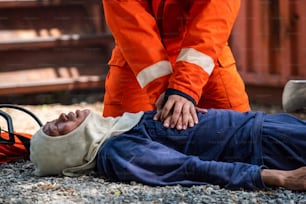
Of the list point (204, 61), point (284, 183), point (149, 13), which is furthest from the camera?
point (149, 13)

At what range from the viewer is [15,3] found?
5.55 meters

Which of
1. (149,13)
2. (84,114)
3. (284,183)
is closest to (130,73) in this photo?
(149,13)

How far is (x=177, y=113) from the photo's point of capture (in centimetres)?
284

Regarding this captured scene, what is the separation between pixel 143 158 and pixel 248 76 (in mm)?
3198

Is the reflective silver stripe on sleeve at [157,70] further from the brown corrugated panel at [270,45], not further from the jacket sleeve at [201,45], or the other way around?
the brown corrugated panel at [270,45]

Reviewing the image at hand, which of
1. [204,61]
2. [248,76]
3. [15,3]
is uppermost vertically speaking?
[204,61]

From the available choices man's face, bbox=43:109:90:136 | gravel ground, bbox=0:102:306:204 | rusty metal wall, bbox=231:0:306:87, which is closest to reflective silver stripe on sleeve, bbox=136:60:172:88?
man's face, bbox=43:109:90:136

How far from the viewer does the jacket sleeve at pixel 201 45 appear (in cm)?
296

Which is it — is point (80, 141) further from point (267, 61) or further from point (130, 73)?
point (267, 61)

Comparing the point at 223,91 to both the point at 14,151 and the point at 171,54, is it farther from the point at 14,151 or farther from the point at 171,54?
the point at 14,151

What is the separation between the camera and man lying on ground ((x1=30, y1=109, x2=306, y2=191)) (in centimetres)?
262

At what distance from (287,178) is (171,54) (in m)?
1.01

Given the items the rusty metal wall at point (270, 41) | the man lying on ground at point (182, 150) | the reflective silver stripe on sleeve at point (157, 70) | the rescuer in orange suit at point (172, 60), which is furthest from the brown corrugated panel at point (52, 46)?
the man lying on ground at point (182, 150)

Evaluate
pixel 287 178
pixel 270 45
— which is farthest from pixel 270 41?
pixel 287 178
